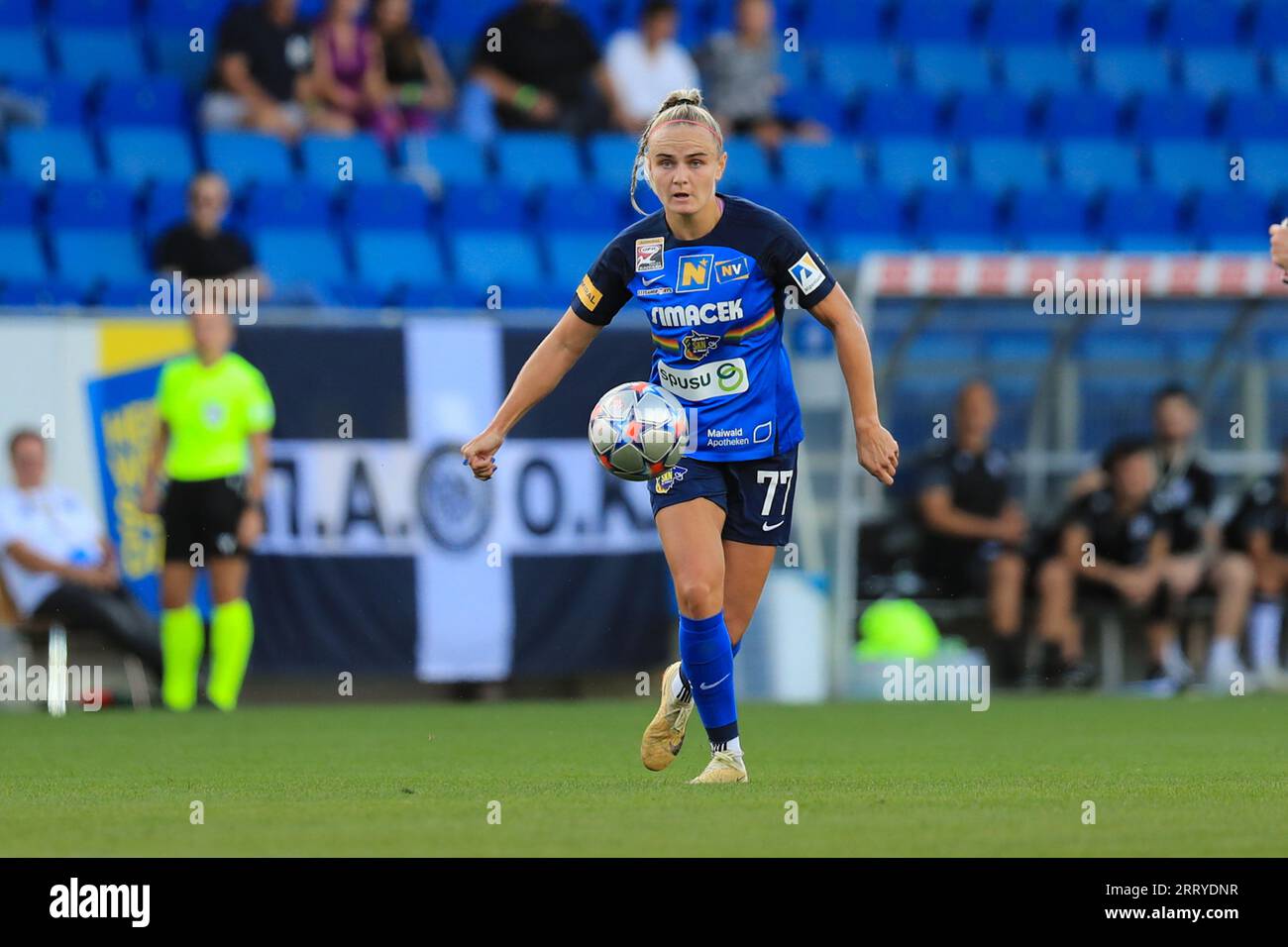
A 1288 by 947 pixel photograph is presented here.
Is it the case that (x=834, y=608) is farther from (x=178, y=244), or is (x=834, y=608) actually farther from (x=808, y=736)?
(x=178, y=244)

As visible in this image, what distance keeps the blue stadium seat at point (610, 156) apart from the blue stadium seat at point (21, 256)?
3.93 m

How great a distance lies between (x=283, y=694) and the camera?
1273cm

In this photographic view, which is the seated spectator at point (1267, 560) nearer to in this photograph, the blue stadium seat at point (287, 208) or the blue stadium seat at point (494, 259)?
the blue stadium seat at point (494, 259)

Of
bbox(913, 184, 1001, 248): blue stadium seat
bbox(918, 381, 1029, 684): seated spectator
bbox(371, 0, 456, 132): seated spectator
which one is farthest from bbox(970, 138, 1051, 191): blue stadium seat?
bbox(371, 0, 456, 132): seated spectator

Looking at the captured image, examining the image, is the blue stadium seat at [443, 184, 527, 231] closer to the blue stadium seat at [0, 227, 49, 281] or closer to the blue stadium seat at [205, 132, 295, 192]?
the blue stadium seat at [205, 132, 295, 192]

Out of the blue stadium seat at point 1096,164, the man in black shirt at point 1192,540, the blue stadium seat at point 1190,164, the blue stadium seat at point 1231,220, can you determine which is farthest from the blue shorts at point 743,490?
the blue stadium seat at point 1190,164

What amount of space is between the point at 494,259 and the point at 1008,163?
444cm

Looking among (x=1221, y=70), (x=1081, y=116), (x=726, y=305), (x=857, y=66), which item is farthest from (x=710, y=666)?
(x=1221, y=70)

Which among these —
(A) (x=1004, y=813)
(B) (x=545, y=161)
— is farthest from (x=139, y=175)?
(A) (x=1004, y=813)

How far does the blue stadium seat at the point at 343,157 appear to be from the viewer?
1489 centimetres

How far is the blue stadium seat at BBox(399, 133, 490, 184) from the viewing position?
1524 cm
